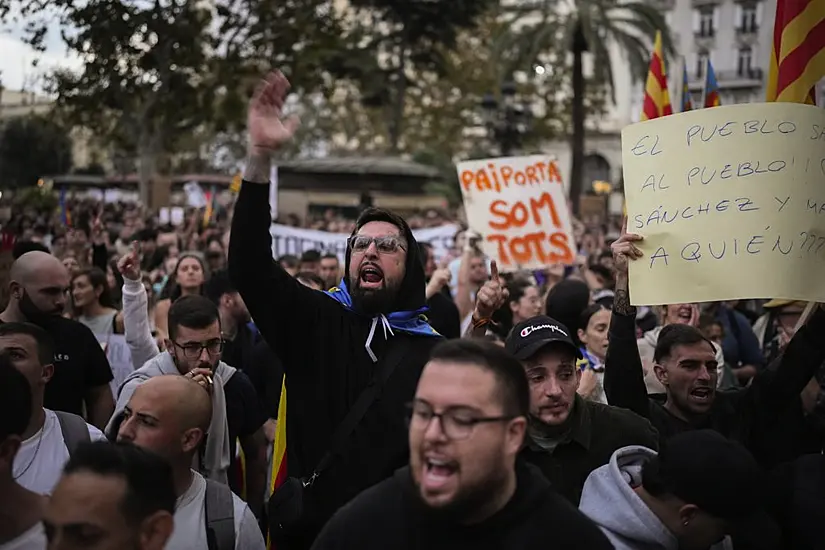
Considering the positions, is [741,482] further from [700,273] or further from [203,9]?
[203,9]

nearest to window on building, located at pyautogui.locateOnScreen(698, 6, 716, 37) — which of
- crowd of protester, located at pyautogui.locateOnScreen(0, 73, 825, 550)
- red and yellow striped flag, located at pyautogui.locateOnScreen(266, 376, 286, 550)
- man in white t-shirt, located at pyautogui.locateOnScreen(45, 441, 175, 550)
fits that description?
crowd of protester, located at pyautogui.locateOnScreen(0, 73, 825, 550)

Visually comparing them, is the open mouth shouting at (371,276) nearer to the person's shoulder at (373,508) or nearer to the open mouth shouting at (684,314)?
the person's shoulder at (373,508)

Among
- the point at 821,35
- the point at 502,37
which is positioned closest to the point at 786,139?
the point at 821,35

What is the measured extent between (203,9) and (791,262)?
18026 millimetres

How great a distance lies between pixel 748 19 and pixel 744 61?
2.53m

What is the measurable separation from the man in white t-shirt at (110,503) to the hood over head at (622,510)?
1180 millimetres

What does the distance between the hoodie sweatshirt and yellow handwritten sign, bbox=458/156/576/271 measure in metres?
5.94

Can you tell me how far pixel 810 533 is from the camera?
10.5 feet

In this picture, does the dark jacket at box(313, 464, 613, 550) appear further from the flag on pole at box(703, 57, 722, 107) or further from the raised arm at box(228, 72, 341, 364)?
the flag on pole at box(703, 57, 722, 107)

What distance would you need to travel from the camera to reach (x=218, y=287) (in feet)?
22.7

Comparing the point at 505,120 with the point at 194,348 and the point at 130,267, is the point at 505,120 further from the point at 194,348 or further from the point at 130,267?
the point at 194,348

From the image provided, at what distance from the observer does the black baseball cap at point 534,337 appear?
3.70 meters

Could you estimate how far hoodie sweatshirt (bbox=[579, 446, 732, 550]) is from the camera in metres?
2.84

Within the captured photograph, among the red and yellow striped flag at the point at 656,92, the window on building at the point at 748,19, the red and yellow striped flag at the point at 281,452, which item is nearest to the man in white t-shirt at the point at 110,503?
the red and yellow striped flag at the point at 281,452
